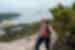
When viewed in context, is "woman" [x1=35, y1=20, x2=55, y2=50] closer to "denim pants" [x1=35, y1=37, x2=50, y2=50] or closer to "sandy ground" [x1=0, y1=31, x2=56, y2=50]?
"denim pants" [x1=35, y1=37, x2=50, y2=50]

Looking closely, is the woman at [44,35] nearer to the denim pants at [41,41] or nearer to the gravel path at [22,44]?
the denim pants at [41,41]

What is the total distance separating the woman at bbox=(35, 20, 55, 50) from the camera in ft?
11.8

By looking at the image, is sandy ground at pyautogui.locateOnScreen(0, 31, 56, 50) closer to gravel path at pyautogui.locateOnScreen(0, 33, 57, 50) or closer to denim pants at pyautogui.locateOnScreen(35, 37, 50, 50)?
gravel path at pyautogui.locateOnScreen(0, 33, 57, 50)

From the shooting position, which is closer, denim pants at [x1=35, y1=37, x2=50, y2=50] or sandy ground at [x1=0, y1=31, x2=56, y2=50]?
denim pants at [x1=35, y1=37, x2=50, y2=50]

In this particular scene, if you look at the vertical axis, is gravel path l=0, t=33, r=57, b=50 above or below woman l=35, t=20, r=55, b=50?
below

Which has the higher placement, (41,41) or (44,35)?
(44,35)

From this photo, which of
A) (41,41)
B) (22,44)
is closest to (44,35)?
(41,41)

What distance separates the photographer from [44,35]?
3586 mm

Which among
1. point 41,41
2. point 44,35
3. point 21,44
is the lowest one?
point 21,44

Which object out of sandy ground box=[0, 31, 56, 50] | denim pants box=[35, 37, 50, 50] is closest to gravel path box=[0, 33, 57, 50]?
sandy ground box=[0, 31, 56, 50]

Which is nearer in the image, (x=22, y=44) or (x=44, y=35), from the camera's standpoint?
(x=44, y=35)

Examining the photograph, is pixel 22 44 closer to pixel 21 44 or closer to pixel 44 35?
pixel 21 44

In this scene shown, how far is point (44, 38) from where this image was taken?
3.59 metres

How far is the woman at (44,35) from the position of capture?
3.59 metres
